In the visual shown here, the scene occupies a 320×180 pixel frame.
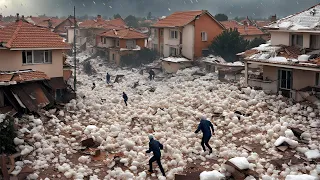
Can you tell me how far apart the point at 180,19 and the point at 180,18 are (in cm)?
38

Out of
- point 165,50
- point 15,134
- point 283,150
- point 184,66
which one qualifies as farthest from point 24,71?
point 165,50

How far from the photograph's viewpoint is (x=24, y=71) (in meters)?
17.9

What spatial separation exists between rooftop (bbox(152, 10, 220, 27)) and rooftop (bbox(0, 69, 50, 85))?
792 inches

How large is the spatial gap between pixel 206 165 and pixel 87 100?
408 inches

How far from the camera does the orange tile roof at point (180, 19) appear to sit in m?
35.7

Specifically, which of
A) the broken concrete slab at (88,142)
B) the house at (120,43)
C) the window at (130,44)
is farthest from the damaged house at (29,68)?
the window at (130,44)

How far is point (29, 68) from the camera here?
18875mm

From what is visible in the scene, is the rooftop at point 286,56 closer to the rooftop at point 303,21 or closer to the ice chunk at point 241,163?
the rooftop at point 303,21

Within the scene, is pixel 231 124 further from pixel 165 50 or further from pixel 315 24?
pixel 165 50

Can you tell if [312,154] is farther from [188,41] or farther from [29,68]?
[188,41]

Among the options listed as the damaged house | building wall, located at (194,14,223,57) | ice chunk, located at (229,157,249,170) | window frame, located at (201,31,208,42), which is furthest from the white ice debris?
window frame, located at (201,31,208,42)

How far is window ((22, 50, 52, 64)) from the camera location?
18831 mm

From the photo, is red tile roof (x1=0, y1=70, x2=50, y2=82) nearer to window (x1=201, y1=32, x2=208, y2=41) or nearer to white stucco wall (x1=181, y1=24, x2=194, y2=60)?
white stucco wall (x1=181, y1=24, x2=194, y2=60)

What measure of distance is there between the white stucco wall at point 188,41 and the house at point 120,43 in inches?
328
